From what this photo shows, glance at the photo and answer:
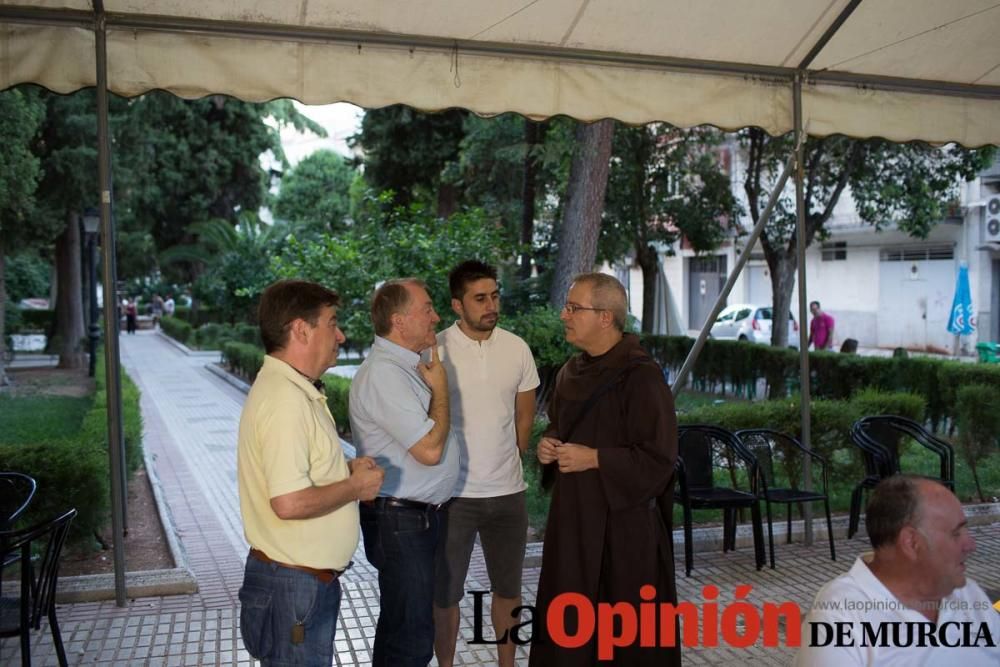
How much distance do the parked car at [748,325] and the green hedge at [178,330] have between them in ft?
65.2

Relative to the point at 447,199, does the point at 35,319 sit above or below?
below

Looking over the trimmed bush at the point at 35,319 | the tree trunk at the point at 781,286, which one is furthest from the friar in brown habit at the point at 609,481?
the trimmed bush at the point at 35,319

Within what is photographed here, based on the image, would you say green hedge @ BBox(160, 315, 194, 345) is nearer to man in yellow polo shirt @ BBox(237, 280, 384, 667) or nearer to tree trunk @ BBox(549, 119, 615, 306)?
tree trunk @ BBox(549, 119, 615, 306)

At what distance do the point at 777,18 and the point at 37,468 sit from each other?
17.8ft

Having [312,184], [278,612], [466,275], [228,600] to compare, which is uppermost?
[312,184]

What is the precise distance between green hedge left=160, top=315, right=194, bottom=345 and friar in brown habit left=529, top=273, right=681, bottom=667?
1344 inches

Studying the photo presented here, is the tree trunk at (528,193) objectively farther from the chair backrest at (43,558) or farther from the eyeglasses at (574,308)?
the chair backrest at (43,558)

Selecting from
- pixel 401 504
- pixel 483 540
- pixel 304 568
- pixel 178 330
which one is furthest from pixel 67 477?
pixel 178 330

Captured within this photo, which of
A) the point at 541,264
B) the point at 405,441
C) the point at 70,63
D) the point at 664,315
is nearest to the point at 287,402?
the point at 405,441

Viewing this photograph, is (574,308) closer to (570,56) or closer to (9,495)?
(570,56)

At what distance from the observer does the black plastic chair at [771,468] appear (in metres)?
6.34

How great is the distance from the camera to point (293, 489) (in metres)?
2.69

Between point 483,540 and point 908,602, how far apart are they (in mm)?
2225

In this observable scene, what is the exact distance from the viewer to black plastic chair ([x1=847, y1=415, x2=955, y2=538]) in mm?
6570
